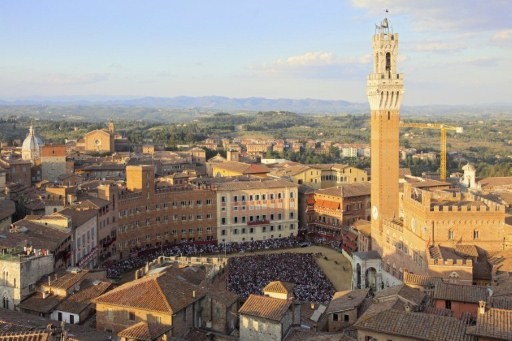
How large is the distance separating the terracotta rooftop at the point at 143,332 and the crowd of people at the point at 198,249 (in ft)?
117

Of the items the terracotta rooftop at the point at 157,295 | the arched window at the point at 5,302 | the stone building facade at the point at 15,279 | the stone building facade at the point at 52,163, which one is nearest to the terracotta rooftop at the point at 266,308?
the terracotta rooftop at the point at 157,295

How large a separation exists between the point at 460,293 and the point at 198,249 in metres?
44.0

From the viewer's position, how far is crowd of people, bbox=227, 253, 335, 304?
170 feet

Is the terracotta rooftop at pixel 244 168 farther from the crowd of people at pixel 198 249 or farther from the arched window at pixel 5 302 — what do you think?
the arched window at pixel 5 302

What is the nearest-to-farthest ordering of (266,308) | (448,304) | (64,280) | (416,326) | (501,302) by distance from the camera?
(416,326), (501,302), (266,308), (448,304), (64,280)

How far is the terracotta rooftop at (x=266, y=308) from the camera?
29575 millimetres

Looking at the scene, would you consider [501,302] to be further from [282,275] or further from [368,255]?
[368,255]

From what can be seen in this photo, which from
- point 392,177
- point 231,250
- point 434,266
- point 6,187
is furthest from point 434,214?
point 6,187

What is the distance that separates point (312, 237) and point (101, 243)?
94.7 feet

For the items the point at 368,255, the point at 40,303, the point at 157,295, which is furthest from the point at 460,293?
the point at 368,255

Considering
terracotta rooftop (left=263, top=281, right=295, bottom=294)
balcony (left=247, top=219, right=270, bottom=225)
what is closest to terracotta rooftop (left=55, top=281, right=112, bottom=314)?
terracotta rooftop (left=263, top=281, right=295, bottom=294)

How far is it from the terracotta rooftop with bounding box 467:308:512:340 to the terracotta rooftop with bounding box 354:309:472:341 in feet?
1.81

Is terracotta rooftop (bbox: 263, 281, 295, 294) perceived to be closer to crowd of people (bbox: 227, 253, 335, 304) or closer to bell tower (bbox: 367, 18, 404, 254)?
crowd of people (bbox: 227, 253, 335, 304)

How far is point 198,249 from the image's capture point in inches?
2901
